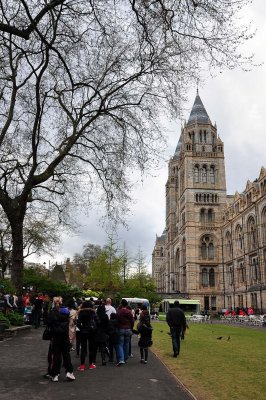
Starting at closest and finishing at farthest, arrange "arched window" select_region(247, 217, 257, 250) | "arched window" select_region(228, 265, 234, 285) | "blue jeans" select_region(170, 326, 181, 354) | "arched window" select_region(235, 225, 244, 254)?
"blue jeans" select_region(170, 326, 181, 354) → "arched window" select_region(247, 217, 257, 250) → "arched window" select_region(235, 225, 244, 254) → "arched window" select_region(228, 265, 234, 285)

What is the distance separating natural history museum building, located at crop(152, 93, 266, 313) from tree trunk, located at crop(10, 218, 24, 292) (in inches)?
1547

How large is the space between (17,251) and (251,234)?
149 ft

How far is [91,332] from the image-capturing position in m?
10.7

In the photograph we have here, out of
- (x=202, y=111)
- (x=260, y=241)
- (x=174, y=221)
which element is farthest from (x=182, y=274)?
(x=202, y=111)

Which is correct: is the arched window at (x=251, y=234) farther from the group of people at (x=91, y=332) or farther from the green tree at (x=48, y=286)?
the group of people at (x=91, y=332)

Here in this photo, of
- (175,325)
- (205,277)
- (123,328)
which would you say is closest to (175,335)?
(175,325)

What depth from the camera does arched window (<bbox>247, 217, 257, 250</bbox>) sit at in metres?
56.8

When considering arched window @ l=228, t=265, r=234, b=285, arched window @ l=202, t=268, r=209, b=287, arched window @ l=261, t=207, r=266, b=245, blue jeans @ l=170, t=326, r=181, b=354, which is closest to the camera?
blue jeans @ l=170, t=326, r=181, b=354

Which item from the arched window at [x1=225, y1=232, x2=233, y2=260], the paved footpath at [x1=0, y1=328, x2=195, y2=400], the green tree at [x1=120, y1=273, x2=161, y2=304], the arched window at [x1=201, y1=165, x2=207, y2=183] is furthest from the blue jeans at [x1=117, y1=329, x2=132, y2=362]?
the arched window at [x1=201, y1=165, x2=207, y2=183]

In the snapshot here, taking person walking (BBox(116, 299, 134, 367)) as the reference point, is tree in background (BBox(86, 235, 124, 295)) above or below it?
above

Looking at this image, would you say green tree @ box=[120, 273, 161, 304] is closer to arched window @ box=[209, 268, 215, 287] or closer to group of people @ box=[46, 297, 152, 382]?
arched window @ box=[209, 268, 215, 287]

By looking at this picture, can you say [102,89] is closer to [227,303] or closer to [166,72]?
[166,72]

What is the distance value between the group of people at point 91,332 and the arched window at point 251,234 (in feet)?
154

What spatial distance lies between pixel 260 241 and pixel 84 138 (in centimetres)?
3950
